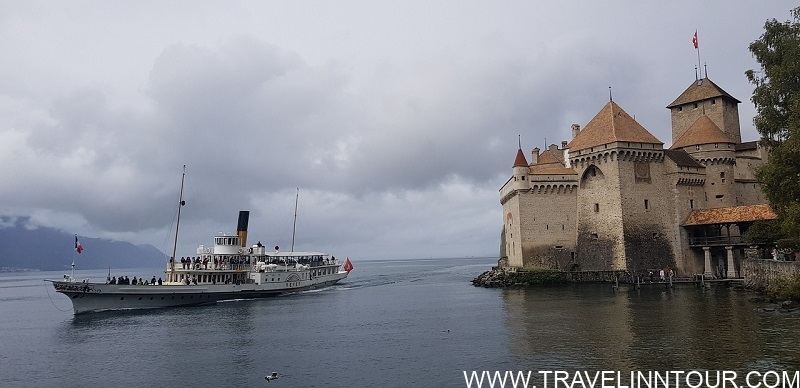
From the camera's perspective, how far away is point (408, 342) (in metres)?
26.8

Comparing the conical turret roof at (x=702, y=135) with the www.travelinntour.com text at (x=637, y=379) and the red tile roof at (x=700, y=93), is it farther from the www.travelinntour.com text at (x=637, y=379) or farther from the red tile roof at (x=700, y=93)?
the www.travelinntour.com text at (x=637, y=379)

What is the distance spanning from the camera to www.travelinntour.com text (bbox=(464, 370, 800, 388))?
16219 millimetres

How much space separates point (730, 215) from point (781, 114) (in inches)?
746

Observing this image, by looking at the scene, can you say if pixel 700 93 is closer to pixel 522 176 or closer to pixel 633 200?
pixel 633 200

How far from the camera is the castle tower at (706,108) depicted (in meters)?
56.5

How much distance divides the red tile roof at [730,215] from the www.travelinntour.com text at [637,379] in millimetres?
31492

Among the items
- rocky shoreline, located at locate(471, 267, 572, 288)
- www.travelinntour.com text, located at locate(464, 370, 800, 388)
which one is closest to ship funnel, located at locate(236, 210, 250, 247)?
rocky shoreline, located at locate(471, 267, 572, 288)

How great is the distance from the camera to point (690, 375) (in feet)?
56.7

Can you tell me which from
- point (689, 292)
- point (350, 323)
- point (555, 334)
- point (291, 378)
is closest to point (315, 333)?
point (350, 323)

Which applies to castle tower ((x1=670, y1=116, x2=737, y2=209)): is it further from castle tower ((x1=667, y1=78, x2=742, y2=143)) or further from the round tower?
the round tower

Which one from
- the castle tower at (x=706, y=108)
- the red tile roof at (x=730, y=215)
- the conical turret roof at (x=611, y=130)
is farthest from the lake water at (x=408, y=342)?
the castle tower at (x=706, y=108)

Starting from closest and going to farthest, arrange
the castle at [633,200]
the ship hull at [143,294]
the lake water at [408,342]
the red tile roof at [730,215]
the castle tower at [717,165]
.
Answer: the lake water at [408,342]
the ship hull at [143,294]
the red tile roof at [730,215]
the castle at [633,200]
the castle tower at [717,165]

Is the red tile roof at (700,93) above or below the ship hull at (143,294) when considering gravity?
above

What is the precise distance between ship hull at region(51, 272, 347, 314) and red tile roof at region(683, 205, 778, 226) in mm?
40386
